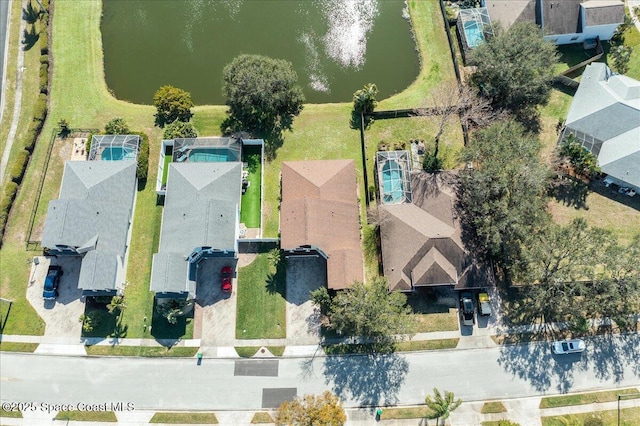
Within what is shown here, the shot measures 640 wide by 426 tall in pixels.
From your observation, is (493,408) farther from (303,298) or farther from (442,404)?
(303,298)

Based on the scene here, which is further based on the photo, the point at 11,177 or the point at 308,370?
the point at 11,177

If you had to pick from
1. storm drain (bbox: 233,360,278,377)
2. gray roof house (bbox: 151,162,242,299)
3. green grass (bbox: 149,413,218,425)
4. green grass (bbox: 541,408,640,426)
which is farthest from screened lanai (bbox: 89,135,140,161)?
green grass (bbox: 541,408,640,426)

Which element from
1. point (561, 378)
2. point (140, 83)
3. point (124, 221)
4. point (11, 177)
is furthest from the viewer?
point (140, 83)

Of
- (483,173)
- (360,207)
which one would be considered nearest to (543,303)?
(483,173)

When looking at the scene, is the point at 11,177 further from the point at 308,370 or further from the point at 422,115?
the point at 422,115

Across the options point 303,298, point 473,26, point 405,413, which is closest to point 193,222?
point 303,298

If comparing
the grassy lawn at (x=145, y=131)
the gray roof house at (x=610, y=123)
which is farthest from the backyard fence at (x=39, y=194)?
the gray roof house at (x=610, y=123)
